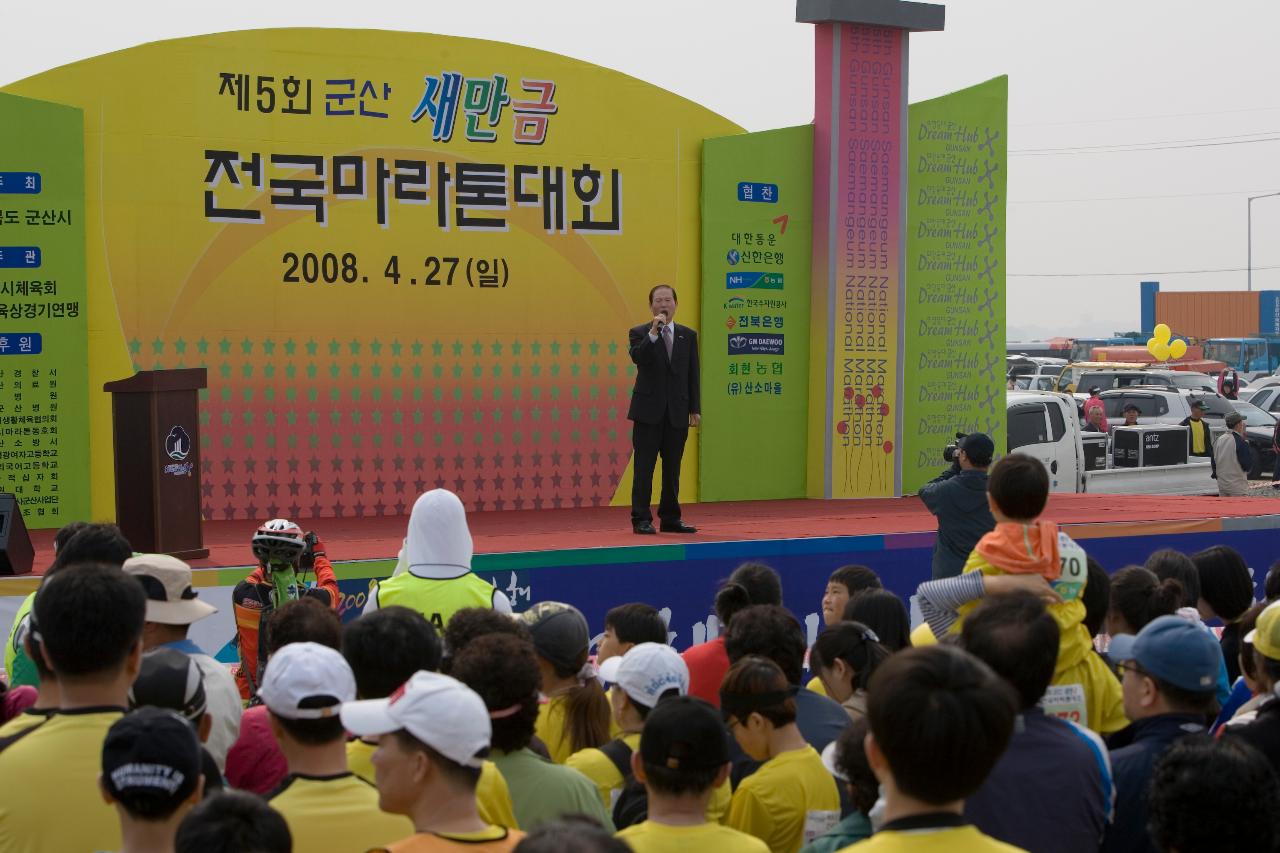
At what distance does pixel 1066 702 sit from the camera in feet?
14.2

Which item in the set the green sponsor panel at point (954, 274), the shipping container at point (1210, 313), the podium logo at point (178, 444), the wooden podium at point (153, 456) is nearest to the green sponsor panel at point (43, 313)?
the wooden podium at point (153, 456)

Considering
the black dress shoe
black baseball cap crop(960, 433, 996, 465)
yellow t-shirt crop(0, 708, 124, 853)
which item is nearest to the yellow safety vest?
yellow t-shirt crop(0, 708, 124, 853)

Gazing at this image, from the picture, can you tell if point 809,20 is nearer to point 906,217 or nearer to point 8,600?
point 906,217

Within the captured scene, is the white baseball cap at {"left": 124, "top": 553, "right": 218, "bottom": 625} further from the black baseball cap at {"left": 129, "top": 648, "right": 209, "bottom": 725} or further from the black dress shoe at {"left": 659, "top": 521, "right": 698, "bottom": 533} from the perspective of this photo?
the black dress shoe at {"left": 659, "top": 521, "right": 698, "bottom": 533}

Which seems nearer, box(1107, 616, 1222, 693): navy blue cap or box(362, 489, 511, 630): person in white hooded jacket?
box(1107, 616, 1222, 693): navy blue cap

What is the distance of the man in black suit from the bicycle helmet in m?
4.34

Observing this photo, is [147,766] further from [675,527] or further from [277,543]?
[675,527]

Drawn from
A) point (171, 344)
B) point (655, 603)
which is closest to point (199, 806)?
point (655, 603)

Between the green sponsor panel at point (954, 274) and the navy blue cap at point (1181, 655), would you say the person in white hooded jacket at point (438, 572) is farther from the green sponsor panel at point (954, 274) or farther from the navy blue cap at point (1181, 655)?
the green sponsor panel at point (954, 274)

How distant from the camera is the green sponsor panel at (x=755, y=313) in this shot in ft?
42.1

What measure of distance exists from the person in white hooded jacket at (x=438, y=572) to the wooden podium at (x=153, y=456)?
169 inches

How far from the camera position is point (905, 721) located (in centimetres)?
251

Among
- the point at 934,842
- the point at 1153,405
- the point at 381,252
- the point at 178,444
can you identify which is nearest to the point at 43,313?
the point at 178,444

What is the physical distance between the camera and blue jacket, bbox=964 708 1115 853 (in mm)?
3262
